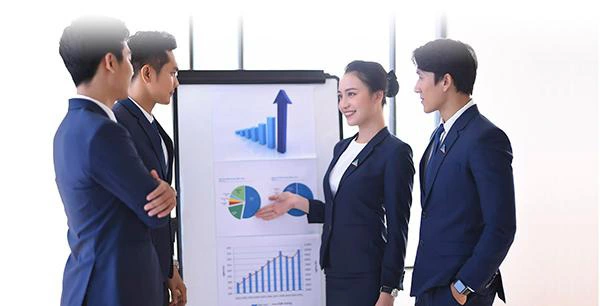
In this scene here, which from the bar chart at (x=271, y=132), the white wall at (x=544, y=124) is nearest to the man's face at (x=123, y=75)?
the bar chart at (x=271, y=132)

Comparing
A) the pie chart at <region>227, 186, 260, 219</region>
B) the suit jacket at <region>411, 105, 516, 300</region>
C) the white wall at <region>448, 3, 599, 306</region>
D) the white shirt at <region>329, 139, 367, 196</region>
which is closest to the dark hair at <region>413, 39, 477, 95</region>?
the suit jacket at <region>411, 105, 516, 300</region>

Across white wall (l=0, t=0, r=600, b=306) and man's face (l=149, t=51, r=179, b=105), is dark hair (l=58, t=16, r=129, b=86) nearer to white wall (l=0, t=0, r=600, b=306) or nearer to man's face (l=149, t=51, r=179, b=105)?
man's face (l=149, t=51, r=179, b=105)

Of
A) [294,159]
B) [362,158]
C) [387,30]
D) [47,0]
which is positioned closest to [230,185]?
[294,159]

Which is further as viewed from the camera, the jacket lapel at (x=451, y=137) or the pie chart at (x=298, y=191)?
the pie chart at (x=298, y=191)

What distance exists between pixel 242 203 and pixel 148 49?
0.77m

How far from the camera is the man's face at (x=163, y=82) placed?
103 inches

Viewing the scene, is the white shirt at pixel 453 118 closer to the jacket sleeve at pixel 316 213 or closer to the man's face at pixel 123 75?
the jacket sleeve at pixel 316 213

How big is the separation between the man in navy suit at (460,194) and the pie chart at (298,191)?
569 millimetres

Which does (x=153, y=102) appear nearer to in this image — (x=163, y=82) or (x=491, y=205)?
(x=163, y=82)

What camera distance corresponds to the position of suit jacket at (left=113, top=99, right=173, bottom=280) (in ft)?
7.98

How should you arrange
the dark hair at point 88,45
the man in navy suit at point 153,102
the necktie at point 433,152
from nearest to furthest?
1. the dark hair at point 88,45
2. the man in navy suit at point 153,102
3. the necktie at point 433,152

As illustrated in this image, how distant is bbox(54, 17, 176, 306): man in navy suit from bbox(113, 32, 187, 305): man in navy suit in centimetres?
34

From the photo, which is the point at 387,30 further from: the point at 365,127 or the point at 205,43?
the point at 365,127

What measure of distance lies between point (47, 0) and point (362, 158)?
93.3 inches
